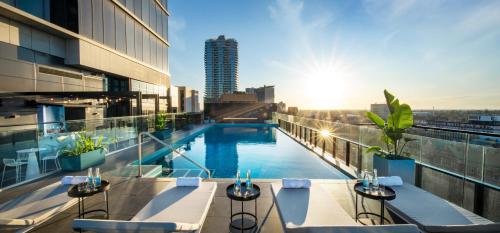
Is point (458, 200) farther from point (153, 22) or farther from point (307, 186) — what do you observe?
point (153, 22)

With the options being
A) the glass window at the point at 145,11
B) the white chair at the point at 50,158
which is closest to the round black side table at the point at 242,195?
the white chair at the point at 50,158

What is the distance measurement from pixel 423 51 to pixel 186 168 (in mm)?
12554

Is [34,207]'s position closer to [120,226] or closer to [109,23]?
[120,226]

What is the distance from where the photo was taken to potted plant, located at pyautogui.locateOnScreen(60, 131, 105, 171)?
595 centimetres

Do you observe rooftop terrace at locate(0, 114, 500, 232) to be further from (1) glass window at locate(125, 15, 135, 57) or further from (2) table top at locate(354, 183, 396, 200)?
(1) glass window at locate(125, 15, 135, 57)

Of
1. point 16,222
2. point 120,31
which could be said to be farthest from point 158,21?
point 16,222

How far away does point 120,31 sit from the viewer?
15422 mm

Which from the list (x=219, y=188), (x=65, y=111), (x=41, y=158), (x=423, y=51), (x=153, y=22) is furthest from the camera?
(x=153, y=22)

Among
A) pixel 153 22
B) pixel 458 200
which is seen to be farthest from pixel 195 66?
pixel 458 200

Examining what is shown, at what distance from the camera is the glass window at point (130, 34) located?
16297mm

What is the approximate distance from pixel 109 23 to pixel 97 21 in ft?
3.63

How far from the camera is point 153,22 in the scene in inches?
818

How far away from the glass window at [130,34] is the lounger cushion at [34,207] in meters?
15.8

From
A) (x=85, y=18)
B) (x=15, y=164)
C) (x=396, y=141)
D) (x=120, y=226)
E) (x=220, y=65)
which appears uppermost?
(x=220, y=65)
